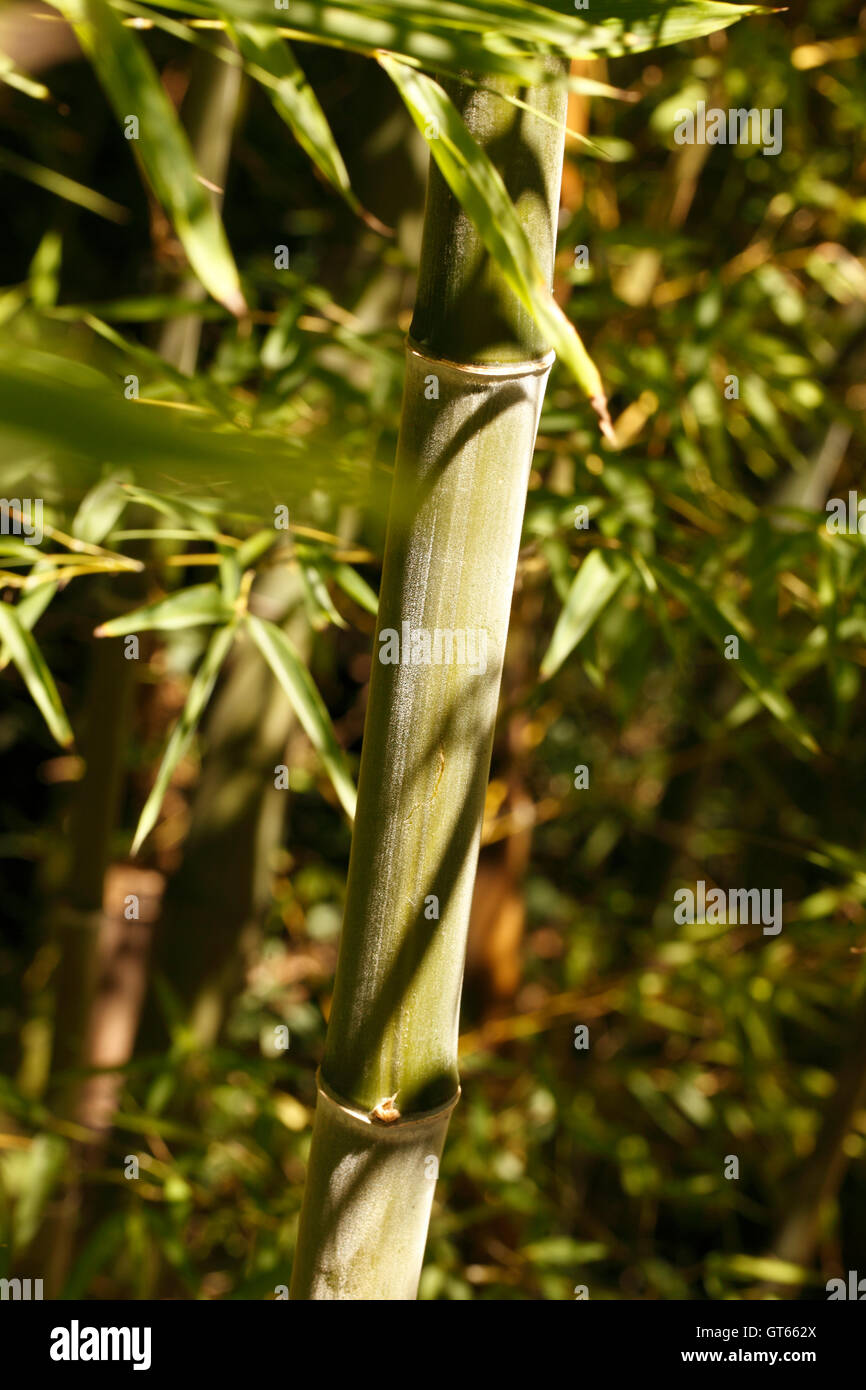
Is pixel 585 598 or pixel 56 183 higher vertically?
pixel 56 183

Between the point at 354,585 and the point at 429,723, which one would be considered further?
the point at 354,585

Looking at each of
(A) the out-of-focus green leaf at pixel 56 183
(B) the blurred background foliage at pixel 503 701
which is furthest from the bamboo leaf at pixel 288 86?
(A) the out-of-focus green leaf at pixel 56 183

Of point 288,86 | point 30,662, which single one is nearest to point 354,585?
point 30,662

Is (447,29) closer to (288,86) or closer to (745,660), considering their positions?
(288,86)

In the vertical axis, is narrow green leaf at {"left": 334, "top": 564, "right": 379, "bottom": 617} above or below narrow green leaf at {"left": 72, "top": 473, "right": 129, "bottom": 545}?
below

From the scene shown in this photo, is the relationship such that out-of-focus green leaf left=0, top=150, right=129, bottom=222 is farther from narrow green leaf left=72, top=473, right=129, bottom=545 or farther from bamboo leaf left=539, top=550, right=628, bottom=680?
bamboo leaf left=539, top=550, right=628, bottom=680

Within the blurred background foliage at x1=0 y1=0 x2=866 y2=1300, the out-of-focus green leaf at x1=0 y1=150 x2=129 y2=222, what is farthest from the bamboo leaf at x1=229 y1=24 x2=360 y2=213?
the out-of-focus green leaf at x1=0 y1=150 x2=129 y2=222

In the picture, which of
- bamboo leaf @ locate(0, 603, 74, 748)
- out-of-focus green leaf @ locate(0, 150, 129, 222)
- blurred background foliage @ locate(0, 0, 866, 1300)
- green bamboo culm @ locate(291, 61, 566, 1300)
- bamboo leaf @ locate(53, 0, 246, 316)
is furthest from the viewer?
out-of-focus green leaf @ locate(0, 150, 129, 222)
